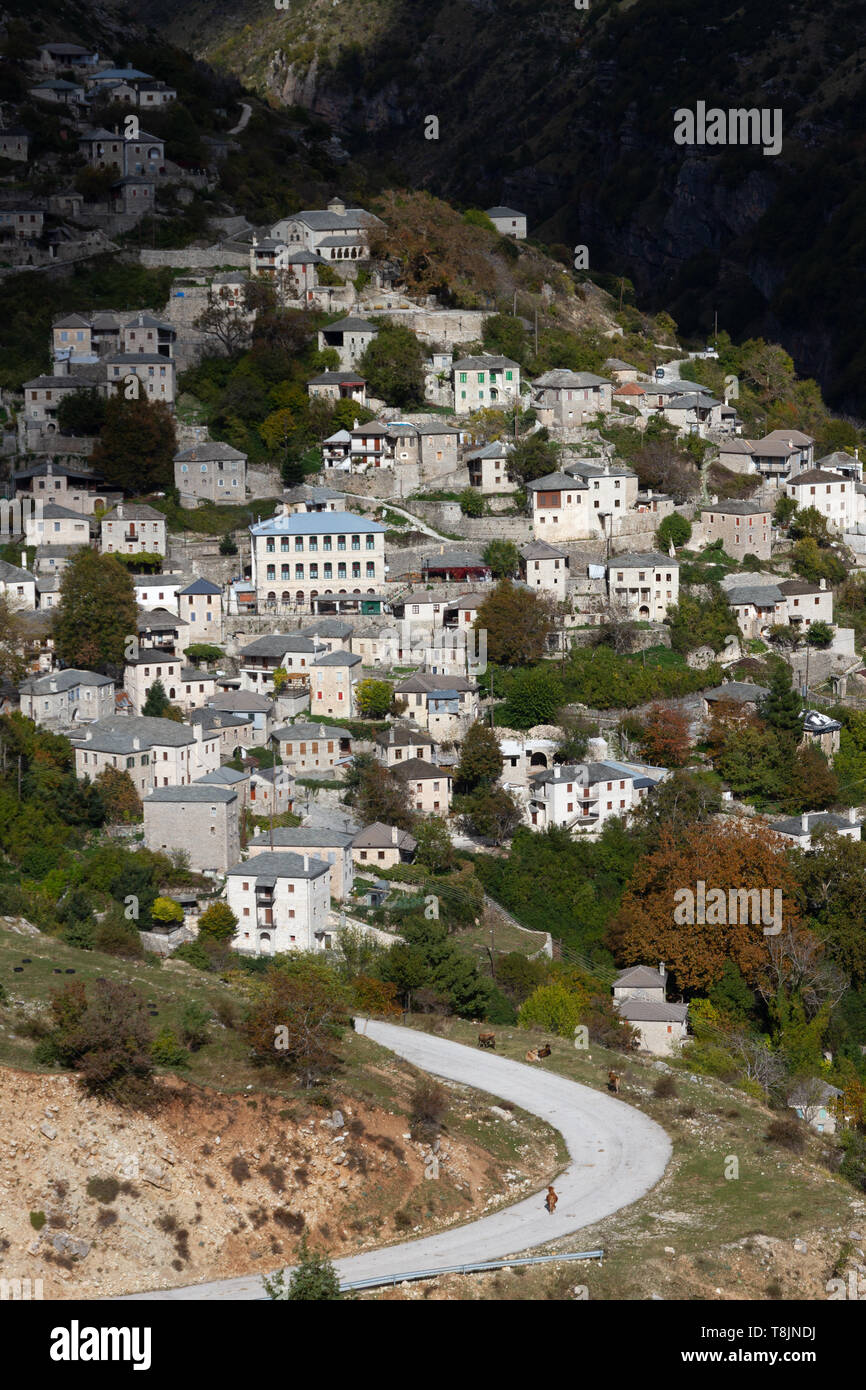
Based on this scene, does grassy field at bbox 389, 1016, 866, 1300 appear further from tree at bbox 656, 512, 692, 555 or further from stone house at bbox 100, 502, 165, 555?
tree at bbox 656, 512, 692, 555

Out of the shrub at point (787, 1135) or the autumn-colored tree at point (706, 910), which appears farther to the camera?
the autumn-colored tree at point (706, 910)

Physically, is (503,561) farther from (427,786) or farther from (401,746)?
(427,786)

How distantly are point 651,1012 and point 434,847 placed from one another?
8530mm

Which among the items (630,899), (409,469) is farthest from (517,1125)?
(409,469)

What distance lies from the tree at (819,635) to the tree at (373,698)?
15.6 metres

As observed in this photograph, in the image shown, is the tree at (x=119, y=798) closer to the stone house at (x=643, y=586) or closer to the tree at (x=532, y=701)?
the tree at (x=532, y=701)

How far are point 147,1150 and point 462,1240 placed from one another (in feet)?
21.2

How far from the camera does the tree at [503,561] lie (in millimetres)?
81312

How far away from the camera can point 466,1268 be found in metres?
43.6

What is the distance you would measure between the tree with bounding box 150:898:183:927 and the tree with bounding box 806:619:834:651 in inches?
1073

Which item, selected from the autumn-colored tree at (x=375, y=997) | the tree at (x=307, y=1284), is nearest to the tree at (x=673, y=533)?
the autumn-colored tree at (x=375, y=997)

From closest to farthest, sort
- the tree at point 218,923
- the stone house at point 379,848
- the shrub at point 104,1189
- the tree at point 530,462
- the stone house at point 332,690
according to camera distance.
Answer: the shrub at point 104,1189 < the tree at point 218,923 < the stone house at point 379,848 < the stone house at point 332,690 < the tree at point 530,462

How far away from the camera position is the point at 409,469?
8619 centimetres

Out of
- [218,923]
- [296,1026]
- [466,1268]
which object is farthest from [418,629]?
[466,1268]
